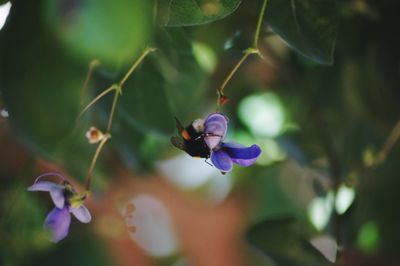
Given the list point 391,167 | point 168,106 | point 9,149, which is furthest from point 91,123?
point 391,167

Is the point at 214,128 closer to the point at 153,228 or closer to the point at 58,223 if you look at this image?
the point at 58,223

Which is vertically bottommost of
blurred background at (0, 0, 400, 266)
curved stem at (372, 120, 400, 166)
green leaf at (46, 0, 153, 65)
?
curved stem at (372, 120, 400, 166)

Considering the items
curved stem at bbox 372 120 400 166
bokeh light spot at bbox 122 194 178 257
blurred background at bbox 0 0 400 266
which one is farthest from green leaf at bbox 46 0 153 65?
bokeh light spot at bbox 122 194 178 257

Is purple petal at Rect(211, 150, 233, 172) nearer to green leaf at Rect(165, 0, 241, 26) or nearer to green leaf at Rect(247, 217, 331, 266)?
green leaf at Rect(165, 0, 241, 26)

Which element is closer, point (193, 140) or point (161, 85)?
point (193, 140)

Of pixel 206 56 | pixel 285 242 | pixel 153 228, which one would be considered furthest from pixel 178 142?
pixel 153 228

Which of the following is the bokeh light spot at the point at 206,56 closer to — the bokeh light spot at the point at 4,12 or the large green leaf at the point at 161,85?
the large green leaf at the point at 161,85

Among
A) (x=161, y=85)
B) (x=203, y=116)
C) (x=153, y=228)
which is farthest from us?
(x=153, y=228)

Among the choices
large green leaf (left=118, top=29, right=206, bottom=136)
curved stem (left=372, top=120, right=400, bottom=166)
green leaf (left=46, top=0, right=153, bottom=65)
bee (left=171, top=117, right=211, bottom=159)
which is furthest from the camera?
curved stem (left=372, top=120, right=400, bottom=166)

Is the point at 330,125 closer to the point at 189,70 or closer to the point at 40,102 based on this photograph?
the point at 189,70
